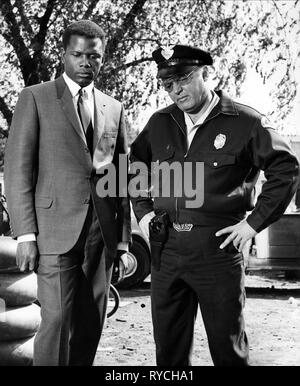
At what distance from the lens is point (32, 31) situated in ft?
36.8

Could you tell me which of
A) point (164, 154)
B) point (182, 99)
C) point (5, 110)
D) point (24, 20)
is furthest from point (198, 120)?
point (5, 110)

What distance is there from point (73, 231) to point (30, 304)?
1514 mm

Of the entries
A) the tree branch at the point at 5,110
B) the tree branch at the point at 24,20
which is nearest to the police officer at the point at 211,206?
the tree branch at the point at 24,20

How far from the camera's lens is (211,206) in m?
3.26

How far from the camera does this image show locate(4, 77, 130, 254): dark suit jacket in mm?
3561

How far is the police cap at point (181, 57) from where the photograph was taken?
3.37 meters

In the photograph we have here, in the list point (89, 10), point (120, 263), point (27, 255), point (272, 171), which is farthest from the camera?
point (89, 10)

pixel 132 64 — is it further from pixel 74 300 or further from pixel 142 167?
pixel 74 300

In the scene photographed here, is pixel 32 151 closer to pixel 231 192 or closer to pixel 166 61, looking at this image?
pixel 166 61

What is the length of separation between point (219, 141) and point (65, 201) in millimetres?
981

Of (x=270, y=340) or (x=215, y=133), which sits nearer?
(x=215, y=133)

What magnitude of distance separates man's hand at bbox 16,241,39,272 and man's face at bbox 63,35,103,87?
3.30ft

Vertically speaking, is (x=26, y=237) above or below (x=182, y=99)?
below
